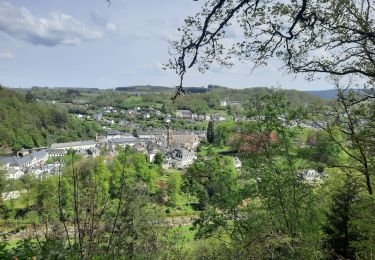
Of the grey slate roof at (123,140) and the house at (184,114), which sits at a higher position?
the house at (184,114)

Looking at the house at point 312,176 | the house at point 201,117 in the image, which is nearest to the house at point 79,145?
the house at point 201,117

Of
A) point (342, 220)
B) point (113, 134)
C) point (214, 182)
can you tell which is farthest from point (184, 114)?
point (214, 182)

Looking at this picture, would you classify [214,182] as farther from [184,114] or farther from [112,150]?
[184,114]

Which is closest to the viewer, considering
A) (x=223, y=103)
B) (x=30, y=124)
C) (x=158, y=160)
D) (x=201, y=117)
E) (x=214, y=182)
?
(x=214, y=182)

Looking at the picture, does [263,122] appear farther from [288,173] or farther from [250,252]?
[250,252]

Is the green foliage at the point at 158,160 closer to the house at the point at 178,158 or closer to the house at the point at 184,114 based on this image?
the house at the point at 178,158

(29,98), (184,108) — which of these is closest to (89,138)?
(29,98)

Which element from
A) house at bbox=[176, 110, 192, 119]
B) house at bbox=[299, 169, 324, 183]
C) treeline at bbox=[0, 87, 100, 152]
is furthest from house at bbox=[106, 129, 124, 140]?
house at bbox=[299, 169, 324, 183]

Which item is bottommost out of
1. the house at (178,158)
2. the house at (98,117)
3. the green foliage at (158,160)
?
the house at (178,158)
